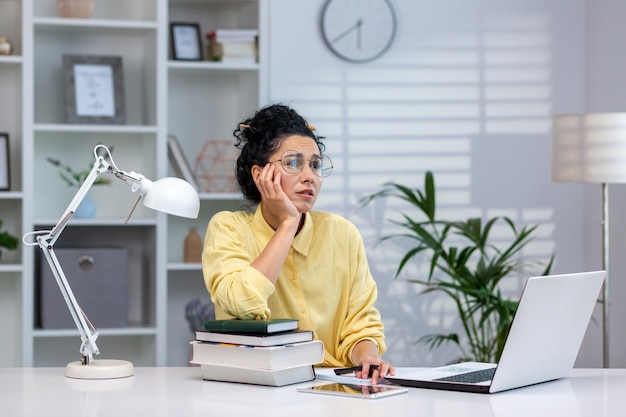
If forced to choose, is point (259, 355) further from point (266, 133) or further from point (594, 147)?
point (594, 147)

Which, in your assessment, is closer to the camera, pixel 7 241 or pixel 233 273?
pixel 233 273

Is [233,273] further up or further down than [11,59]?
further down

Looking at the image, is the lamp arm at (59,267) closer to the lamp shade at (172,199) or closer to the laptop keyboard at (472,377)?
the lamp shade at (172,199)

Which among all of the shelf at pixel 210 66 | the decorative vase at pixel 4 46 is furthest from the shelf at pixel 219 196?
the decorative vase at pixel 4 46

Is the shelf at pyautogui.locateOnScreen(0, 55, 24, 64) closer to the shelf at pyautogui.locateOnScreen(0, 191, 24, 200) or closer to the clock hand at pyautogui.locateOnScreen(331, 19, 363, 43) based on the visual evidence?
the shelf at pyautogui.locateOnScreen(0, 191, 24, 200)

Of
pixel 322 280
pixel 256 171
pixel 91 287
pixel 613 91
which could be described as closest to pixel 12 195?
pixel 91 287

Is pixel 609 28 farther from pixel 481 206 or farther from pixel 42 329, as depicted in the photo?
pixel 42 329

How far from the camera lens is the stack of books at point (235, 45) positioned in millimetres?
4109

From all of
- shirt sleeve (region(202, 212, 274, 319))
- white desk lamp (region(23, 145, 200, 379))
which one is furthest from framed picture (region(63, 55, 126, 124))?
white desk lamp (region(23, 145, 200, 379))

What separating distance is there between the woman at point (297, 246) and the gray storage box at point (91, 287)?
5.47 ft

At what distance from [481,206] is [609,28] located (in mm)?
962

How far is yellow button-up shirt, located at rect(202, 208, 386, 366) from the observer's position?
90.4 inches

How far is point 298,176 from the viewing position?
2244 millimetres

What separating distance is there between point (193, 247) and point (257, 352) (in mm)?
2298
